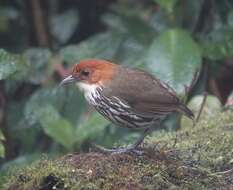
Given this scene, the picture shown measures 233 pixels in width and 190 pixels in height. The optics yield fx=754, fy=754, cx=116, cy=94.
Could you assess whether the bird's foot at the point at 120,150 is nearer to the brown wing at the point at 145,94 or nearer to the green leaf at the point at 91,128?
the brown wing at the point at 145,94

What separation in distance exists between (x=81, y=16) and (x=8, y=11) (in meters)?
1.04

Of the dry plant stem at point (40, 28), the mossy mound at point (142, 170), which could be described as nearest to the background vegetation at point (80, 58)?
the dry plant stem at point (40, 28)

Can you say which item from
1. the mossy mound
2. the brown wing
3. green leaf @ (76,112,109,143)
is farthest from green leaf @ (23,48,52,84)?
the mossy mound

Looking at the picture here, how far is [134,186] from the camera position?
3.80m

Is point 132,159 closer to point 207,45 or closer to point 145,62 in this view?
point 145,62

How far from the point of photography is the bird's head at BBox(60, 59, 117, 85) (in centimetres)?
476

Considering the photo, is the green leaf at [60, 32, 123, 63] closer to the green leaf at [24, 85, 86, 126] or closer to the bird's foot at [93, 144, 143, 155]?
the green leaf at [24, 85, 86, 126]

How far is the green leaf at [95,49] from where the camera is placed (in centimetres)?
645

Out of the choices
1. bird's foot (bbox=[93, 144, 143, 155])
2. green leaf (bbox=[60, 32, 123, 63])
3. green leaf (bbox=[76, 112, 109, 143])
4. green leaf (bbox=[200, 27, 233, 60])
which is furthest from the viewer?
green leaf (bbox=[60, 32, 123, 63])

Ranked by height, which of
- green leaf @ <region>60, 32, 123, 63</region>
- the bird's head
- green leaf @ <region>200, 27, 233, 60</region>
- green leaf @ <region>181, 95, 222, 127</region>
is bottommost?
green leaf @ <region>60, 32, 123, 63</region>

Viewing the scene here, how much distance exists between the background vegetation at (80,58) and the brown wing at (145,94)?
25.6 inches

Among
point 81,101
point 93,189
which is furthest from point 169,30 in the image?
point 93,189

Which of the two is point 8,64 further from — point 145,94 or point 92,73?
point 145,94

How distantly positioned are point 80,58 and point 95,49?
302mm
